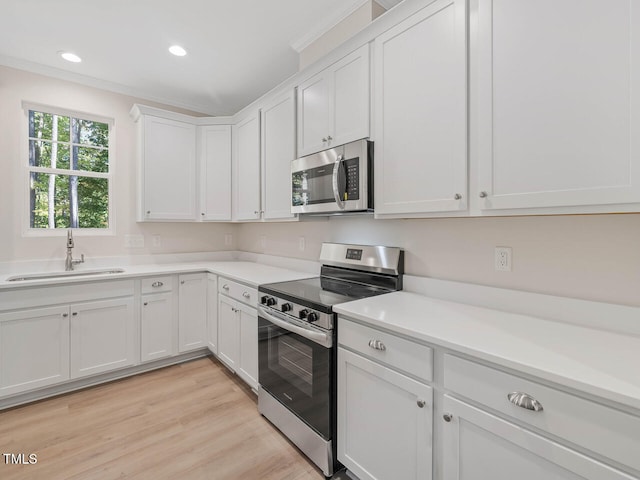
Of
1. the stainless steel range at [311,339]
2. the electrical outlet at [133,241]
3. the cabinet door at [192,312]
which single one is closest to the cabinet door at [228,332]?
the cabinet door at [192,312]

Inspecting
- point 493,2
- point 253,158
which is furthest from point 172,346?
point 493,2

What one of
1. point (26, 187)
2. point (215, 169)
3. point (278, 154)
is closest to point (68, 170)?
point (26, 187)

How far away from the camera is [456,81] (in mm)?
1421

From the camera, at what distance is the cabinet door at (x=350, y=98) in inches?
72.9

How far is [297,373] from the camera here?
6.09 ft

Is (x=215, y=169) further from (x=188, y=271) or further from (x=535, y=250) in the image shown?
(x=535, y=250)

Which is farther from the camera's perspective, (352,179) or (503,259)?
(352,179)

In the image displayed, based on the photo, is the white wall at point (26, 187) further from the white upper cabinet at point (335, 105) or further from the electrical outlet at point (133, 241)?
the white upper cabinet at point (335, 105)

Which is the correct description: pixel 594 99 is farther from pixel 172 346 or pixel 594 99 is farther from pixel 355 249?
pixel 172 346

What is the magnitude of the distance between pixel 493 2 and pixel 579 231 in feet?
3.32

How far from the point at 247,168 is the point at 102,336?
1.94m

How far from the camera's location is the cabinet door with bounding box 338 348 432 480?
1.23 metres

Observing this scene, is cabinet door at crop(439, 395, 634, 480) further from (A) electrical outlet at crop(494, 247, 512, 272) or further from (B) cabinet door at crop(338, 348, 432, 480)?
(A) electrical outlet at crop(494, 247, 512, 272)

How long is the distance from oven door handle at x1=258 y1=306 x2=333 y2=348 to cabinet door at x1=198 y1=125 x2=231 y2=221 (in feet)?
5.57
